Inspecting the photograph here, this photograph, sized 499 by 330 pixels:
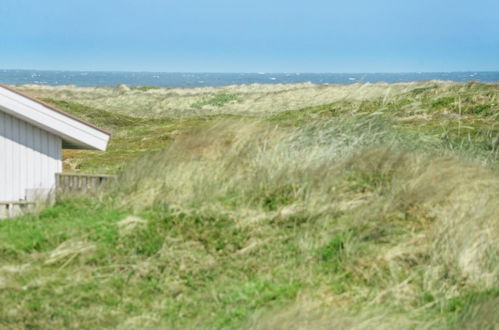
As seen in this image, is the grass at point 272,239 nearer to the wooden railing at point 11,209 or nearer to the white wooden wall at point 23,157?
the wooden railing at point 11,209

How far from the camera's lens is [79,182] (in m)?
13.4

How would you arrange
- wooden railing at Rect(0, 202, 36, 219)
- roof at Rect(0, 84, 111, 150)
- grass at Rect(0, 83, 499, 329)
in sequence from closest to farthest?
1. grass at Rect(0, 83, 499, 329)
2. wooden railing at Rect(0, 202, 36, 219)
3. roof at Rect(0, 84, 111, 150)

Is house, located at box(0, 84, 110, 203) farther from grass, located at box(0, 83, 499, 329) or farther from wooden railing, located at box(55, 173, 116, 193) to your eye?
grass, located at box(0, 83, 499, 329)

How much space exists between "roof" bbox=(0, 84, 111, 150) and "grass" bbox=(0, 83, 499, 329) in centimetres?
95

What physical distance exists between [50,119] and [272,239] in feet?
16.7

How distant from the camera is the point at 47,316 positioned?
842 cm

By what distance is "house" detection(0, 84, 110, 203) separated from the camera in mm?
13352

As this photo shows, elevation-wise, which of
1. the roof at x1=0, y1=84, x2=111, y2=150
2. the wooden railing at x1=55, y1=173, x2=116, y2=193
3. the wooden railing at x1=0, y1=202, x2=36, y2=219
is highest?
the roof at x1=0, y1=84, x2=111, y2=150

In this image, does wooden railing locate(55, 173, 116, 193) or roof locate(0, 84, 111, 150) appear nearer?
roof locate(0, 84, 111, 150)

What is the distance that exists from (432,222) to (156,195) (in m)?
4.41

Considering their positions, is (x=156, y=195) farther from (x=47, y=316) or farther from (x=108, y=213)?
(x=47, y=316)

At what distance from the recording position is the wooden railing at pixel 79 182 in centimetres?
1341

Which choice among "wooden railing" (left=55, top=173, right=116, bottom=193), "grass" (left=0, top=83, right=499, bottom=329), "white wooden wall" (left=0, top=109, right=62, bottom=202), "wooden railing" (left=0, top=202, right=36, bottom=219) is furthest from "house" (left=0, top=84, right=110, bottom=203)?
"grass" (left=0, top=83, right=499, bottom=329)

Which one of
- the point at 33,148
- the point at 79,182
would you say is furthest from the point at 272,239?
the point at 33,148
